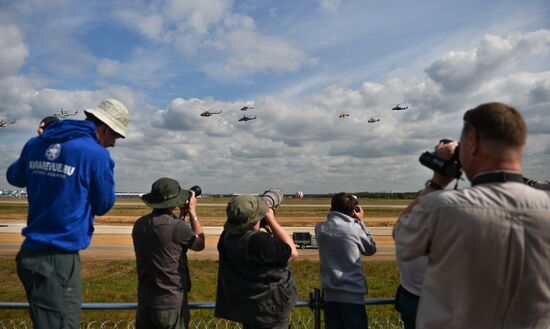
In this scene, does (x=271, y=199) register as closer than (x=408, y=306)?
No

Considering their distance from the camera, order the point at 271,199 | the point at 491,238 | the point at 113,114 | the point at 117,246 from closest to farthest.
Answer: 1. the point at 491,238
2. the point at 113,114
3. the point at 271,199
4. the point at 117,246

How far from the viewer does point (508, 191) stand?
1.86 meters

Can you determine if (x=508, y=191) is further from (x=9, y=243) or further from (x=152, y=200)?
(x=9, y=243)

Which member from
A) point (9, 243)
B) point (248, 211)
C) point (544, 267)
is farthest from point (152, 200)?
point (9, 243)

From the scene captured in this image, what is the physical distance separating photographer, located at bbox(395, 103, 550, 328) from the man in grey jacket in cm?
226

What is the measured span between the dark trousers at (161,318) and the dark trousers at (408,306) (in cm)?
199

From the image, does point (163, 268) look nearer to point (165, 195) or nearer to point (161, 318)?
point (161, 318)

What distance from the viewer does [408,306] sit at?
11.4ft

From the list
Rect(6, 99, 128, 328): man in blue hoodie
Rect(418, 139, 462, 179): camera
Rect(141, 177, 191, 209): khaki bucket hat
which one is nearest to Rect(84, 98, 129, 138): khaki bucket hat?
Rect(6, 99, 128, 328): man in blue hoodie

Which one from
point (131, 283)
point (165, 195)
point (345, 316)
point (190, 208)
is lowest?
point (131, 283)

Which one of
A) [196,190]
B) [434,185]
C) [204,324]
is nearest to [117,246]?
[204,324]

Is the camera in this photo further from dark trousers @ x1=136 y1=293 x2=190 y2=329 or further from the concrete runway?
the concrete runway

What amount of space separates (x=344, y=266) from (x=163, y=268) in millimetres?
1841

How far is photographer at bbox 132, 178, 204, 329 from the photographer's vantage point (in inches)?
144
